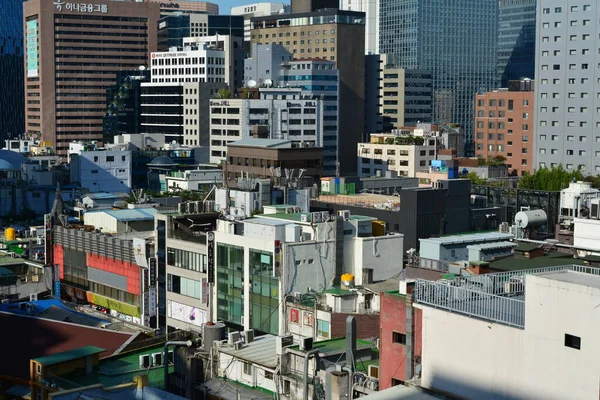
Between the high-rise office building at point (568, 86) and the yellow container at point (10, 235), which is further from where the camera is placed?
the high-rise office building at point (568, 86)

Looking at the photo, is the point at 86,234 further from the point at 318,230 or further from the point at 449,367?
the point at 449,367

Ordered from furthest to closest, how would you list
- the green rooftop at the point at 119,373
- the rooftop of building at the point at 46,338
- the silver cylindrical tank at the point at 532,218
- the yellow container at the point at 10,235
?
the yellow container at the point at 10,235 < the silver cylindrical tank at the point at 532,218 < the rooftop of building at the point at 46,338 < the green rooftop at the point at 119,373

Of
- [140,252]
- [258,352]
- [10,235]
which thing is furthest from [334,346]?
[10,235]

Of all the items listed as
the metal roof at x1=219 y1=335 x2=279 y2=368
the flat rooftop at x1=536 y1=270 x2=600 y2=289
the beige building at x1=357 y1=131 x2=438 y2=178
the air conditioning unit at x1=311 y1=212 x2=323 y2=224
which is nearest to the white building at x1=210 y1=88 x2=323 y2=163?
the beige building at x1=357 y1=131 x2=438 y2=178

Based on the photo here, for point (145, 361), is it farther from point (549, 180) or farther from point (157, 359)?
point (549, 180)

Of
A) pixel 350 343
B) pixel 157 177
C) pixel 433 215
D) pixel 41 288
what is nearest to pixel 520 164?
pixel 157 177

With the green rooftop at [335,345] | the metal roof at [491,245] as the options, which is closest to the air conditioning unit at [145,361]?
the green rooftop at [335,345]

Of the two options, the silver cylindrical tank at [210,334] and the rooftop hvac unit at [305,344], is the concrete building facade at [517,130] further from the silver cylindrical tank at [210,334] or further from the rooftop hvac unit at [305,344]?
the rooftop hvac unit at [305,344]

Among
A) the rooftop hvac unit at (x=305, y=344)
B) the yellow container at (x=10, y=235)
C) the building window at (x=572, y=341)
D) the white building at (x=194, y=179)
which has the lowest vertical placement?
the yellow container at (x=10, y=235)
